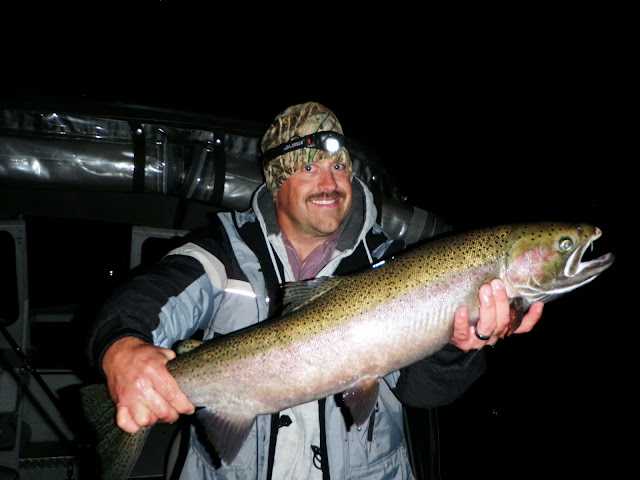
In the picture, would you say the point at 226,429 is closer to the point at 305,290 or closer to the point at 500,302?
the point at 305,290

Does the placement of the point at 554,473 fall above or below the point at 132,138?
below

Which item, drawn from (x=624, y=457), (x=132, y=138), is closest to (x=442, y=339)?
(x=132, y=138)

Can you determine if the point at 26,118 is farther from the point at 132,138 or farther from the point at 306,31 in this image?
the point at 306,31

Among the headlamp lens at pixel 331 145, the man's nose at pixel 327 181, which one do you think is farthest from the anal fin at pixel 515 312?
the headlamp lens at pixel 331 145

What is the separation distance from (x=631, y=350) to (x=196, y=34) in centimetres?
6608

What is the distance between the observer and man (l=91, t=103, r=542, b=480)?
7.34 feet

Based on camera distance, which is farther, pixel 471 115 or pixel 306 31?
pixel 306 31

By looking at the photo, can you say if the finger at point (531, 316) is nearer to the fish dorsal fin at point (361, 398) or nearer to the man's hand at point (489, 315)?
the man's hand at point (489, 315)

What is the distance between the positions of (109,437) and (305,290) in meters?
1.31

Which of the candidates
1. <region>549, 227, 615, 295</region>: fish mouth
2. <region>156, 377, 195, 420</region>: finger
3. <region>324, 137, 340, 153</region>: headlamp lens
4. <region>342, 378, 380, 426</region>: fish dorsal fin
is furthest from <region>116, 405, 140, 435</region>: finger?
<region>549, 227, 615, 295</region>: fish mouth

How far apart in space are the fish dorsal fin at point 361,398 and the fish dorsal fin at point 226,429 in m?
0.55

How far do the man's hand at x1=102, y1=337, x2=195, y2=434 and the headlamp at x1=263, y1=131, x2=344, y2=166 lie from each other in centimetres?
176

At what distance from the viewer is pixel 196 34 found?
207 feet

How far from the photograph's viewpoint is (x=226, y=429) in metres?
2.44
